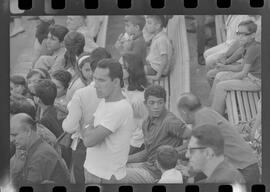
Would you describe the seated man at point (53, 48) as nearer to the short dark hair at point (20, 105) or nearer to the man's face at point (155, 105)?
the short dark hair at point (20, 105)

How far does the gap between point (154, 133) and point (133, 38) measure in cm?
43

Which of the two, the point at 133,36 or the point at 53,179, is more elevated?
the point at 133,36

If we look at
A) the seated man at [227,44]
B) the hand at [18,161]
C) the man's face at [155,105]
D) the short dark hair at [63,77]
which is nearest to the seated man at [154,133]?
the man's face at [155,105]

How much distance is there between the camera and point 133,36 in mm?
5379

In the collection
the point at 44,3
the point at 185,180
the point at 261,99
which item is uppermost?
the point at 44,3

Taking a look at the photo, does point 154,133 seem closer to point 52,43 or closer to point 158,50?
point 158,50

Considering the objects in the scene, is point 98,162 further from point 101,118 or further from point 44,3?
point 44,3

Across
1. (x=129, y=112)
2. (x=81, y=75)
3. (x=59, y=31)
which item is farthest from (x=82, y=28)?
(x=129, y=112)

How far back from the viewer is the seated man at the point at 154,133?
5.36 m

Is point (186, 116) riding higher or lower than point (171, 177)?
higher

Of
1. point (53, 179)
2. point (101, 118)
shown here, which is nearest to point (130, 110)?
point (101, 118)

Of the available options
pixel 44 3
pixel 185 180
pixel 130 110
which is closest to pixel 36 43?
pixel 44 3

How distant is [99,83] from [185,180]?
0.58 metres

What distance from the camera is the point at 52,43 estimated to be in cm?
539
